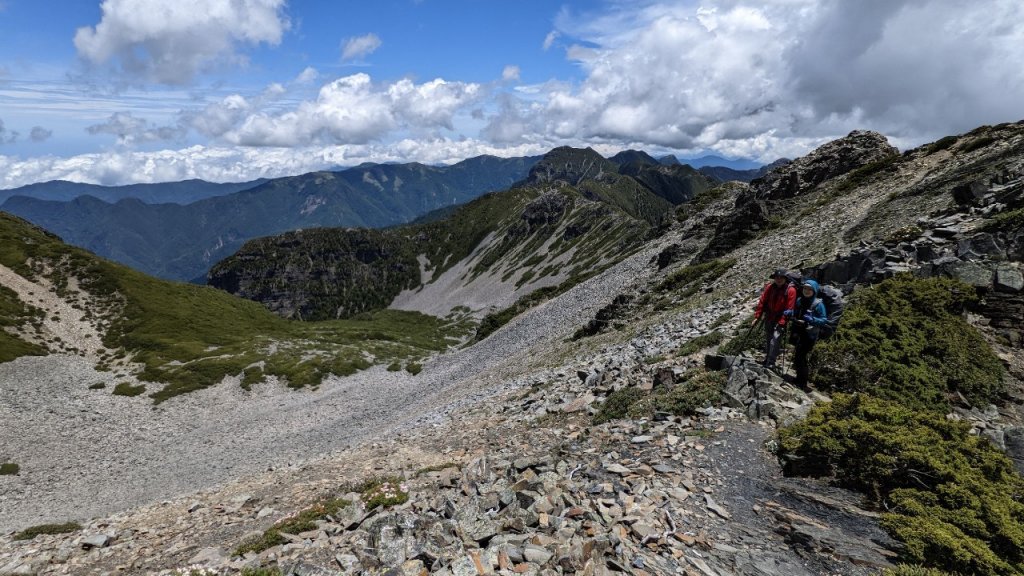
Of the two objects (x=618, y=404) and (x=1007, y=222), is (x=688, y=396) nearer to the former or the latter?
(x=618, y=404)

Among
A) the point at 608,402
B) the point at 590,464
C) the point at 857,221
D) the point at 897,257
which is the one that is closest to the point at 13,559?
the point at 590,464

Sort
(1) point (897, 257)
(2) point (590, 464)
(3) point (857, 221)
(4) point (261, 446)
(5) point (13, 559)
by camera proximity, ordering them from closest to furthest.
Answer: (2) point (590, 464) → (5) point (13, 559) → (1) point (897, 257) → (3) point (857, 221) → (4) point (261, 446)

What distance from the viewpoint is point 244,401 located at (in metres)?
56.2

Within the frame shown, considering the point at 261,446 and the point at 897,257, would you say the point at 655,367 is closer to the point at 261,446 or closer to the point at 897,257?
the point at 897,257

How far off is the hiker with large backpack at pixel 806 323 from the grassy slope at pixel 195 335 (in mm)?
60185

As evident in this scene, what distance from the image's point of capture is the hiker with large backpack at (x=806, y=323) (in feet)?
45.8

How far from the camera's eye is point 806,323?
46.0ft

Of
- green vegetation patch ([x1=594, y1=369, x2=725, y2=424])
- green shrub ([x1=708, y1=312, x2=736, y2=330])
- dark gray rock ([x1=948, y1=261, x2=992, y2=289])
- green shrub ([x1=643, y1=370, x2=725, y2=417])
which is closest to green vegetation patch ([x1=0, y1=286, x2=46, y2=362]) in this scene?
green vegetation patch ([x1=594, y1=369, x2=725, y2=424])

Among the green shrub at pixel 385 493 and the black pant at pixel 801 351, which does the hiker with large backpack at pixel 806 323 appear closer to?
the black pant at pixel 801 351

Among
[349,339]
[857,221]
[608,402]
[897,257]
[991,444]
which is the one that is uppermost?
[857,221]

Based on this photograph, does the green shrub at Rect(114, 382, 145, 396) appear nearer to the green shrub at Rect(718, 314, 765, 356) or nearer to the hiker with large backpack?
the green shrub at Rect(718, 314, 765, 356)

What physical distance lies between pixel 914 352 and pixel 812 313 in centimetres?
344

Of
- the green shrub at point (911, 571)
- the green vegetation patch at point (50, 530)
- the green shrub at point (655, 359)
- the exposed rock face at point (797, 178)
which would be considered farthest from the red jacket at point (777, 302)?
the exposed rock face at point (797, 178)

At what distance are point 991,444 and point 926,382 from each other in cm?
337
